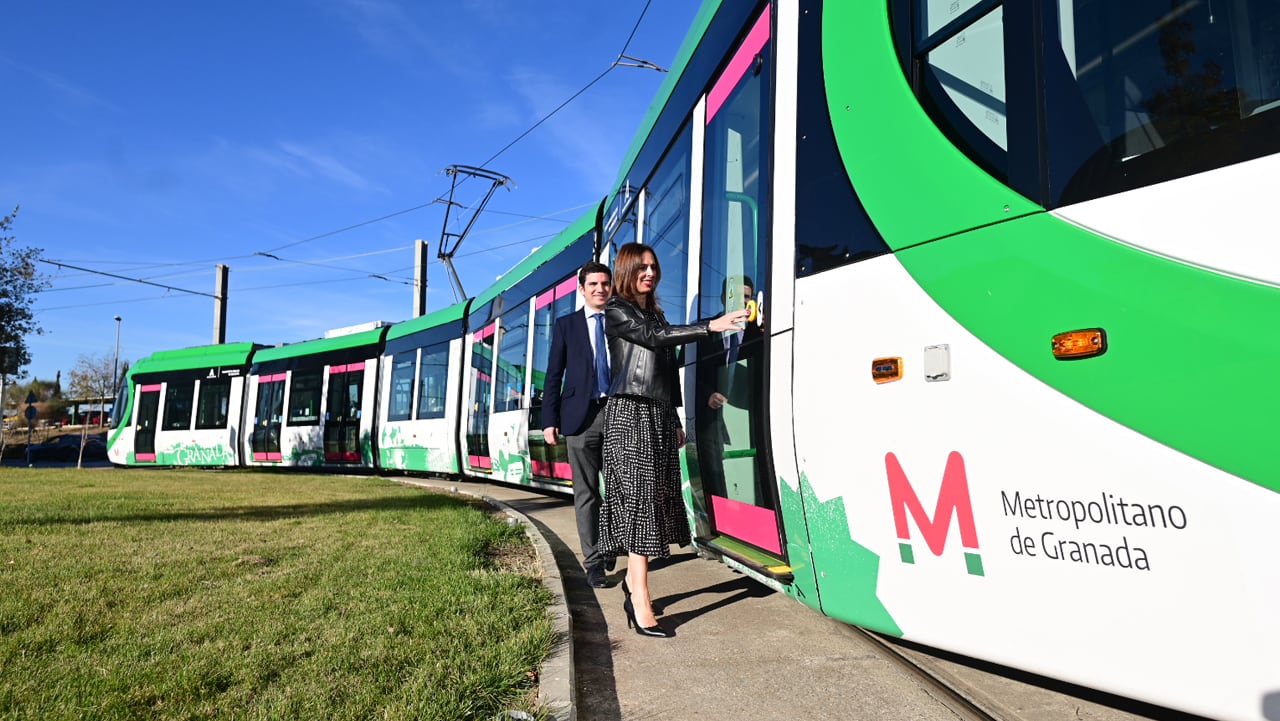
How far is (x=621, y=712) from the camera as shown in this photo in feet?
9.95

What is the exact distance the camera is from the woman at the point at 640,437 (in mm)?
4059

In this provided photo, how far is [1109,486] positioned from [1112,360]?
310 millimetres

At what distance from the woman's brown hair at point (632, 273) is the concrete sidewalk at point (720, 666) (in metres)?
1.55

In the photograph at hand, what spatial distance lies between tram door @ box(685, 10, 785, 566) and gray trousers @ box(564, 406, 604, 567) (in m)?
0.80

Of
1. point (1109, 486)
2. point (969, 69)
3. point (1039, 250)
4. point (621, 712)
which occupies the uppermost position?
point (969, 69)

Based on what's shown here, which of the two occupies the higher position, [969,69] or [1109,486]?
[969,69]

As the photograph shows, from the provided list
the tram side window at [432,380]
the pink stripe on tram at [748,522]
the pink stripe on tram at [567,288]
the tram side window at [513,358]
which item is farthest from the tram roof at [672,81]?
the tram side window at [432,380]

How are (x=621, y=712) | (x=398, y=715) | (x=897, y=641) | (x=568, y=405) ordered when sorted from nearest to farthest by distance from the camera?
1. (x=398, y=715)
2. (x=621, y=712)
3. (x=897, y=641)
4. (x=568, y=405)

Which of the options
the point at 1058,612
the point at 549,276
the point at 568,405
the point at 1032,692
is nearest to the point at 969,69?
the point at 1058,612

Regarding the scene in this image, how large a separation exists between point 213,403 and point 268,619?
20.3m

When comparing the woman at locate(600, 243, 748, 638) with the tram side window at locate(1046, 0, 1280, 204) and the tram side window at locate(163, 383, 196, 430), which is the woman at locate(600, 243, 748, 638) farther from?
the tram side window at locate(163, 383, 196, 430)

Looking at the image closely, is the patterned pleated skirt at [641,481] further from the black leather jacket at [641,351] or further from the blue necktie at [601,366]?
the blue necktie at [601,366]

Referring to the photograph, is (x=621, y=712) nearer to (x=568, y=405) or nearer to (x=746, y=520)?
(x=746, y=520)

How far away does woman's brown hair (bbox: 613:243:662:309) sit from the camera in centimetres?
420
